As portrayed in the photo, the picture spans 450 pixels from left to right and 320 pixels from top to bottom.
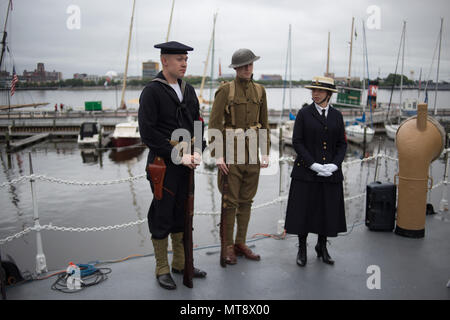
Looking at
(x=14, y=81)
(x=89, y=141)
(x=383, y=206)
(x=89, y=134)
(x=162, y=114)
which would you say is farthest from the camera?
(x=89, y=134)

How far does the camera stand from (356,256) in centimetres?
400

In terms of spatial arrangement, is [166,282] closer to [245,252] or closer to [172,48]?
[245,252]

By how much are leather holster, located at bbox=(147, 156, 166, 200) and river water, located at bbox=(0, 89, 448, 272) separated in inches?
84.9

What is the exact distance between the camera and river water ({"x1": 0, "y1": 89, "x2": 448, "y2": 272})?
1080 centimetres

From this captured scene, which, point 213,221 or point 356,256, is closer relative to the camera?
point 356,256

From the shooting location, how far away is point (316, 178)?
3777 mm

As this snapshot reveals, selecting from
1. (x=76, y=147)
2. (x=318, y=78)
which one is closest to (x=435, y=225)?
(x=318, y=78)

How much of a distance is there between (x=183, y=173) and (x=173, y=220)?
1.47 feet

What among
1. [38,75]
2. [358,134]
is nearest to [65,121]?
[358,134]

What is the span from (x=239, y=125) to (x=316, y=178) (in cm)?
97

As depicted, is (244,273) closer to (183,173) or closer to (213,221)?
(183,173)

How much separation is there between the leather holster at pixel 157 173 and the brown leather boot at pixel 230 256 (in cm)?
110
